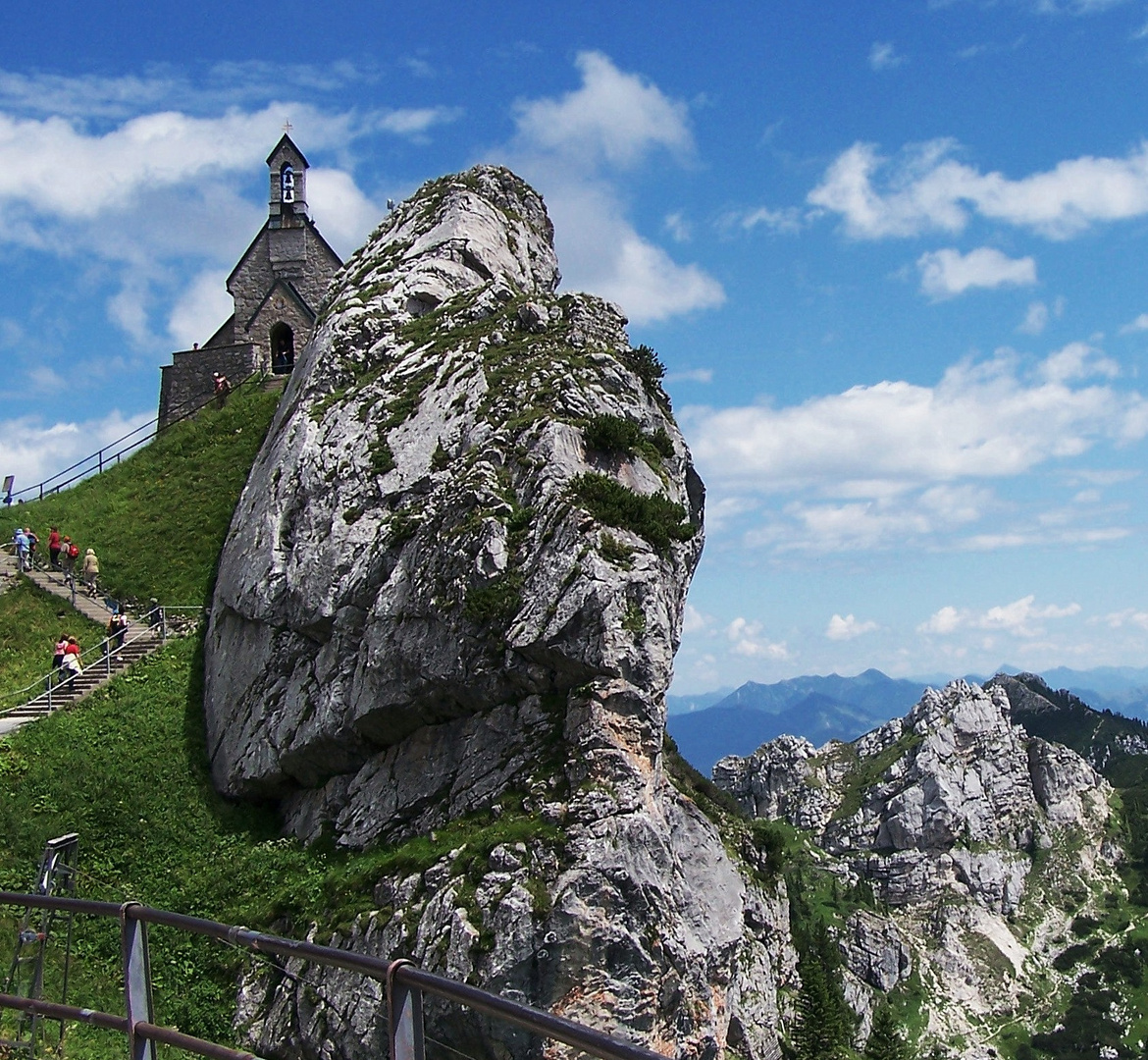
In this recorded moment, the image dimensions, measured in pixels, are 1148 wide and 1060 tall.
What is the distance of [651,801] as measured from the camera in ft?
79.0

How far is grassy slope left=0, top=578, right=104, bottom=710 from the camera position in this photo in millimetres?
39156

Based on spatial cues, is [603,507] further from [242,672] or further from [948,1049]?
[948,1049]

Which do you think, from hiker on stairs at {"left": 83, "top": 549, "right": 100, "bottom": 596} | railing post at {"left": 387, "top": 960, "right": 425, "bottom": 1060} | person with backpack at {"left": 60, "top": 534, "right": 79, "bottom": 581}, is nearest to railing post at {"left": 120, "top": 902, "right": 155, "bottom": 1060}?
railing post at {"left": 387, "top": 960, "right": 425, "bottom": 1060}

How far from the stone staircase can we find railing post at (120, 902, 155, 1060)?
28.3 metres

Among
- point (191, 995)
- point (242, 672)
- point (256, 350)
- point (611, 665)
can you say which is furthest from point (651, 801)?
point (256, 350)

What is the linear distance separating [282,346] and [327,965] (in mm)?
56730

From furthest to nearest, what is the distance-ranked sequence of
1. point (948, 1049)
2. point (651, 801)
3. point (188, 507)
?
point (948, 1049), point (188, 507), point (651, 801)

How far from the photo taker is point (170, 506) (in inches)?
1917

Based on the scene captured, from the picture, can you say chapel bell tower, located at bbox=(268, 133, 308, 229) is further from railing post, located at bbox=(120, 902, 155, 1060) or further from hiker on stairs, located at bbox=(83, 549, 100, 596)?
railing post, located at bbox=(120, 902, 155, 1060)

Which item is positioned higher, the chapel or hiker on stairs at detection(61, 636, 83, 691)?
the chapel

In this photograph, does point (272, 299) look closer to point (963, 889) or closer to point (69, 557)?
point (69, 557)

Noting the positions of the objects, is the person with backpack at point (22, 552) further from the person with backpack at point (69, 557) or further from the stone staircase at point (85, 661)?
the person with backpack at point (69, 557)

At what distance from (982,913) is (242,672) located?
583 feet

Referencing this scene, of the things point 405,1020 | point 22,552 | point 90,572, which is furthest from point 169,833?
point 405,1020
